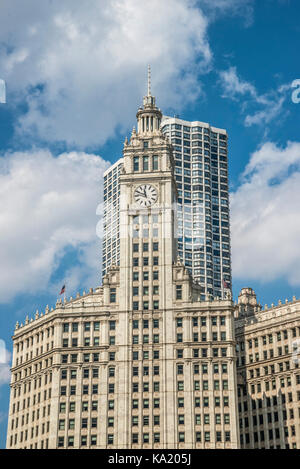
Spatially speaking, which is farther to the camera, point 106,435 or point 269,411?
point 269,411

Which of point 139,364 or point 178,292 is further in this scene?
point 178,292

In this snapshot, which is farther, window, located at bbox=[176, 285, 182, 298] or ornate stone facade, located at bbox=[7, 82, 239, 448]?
window, located at bbox=[176, 285, 182, 298]

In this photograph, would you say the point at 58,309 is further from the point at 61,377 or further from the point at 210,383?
the point at 210,383

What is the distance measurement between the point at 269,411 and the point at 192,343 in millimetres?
28033

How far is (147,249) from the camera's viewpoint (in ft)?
648

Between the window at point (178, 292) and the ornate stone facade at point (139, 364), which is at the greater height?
the window at point (178, 292)

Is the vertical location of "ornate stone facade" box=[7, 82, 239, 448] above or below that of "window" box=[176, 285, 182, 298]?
below

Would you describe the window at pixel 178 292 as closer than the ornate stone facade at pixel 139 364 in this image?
No

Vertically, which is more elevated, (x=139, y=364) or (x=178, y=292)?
(x=178, y=292)
